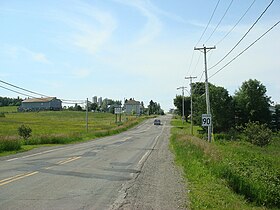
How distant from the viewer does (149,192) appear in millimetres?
10602

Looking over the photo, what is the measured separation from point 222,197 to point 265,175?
143 inches

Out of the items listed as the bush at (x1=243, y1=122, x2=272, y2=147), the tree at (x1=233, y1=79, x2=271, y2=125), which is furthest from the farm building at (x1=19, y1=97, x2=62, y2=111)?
the bush at (x1=243, y1=122, x2=272, y2=147)

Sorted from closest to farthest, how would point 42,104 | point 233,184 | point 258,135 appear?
point 233,184
point 258,135
point 42,104

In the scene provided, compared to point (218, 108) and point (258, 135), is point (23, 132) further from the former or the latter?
point (218, 108)

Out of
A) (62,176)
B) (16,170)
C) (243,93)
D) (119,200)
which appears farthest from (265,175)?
(243,93)

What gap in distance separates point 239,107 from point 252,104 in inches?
119

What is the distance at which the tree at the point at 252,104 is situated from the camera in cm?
8200

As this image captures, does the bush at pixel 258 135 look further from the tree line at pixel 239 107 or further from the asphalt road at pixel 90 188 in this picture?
the asphalt road at pixel 90 188

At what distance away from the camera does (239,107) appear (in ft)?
275

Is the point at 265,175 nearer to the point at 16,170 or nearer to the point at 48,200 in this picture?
the point at 48,200

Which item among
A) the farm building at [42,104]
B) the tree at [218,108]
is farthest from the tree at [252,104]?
the farm building at [42,104]

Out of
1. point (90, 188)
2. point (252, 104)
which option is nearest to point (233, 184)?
point (90, 188)

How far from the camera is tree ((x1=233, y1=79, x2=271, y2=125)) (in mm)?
Result: 82000

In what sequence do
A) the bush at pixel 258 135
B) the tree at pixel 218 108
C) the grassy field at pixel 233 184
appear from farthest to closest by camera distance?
the tree at pixel 218 108 < the bush at pixel 258 135 < the grassy field at pixel 233 184
